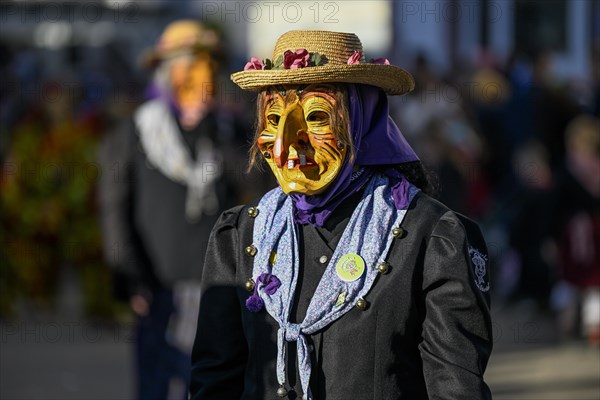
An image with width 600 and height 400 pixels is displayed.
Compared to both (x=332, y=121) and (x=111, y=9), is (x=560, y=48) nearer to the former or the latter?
(x=111, y=9)

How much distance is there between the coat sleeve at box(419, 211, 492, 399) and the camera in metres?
3.16

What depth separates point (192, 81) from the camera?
5.99 metres

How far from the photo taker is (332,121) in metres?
3.28

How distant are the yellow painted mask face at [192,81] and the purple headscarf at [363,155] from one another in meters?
2.61

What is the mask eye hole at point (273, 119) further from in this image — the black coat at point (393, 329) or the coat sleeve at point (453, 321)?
the coat sleeve at point (453, 321)

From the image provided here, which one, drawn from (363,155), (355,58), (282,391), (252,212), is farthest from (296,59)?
(282,391)

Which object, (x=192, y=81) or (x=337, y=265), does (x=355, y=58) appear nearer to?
(x=337, y=265)

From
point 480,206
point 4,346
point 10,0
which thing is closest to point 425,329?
point 4,346

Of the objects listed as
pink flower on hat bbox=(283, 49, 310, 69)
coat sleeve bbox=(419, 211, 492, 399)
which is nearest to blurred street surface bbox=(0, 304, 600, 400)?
coat sleeve bbox=(419, 211, 492, 399)

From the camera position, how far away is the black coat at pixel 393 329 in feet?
10.5

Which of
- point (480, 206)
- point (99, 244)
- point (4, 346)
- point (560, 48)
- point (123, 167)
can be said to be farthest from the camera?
point (560, 48)

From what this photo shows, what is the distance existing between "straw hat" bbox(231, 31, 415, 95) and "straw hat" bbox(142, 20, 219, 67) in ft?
8.44

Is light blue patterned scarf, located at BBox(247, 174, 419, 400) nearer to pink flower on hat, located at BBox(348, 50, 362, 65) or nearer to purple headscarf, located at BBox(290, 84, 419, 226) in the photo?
purple headscarf, located at BBox(290, 84, 419, 226)

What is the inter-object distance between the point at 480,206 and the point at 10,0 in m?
6.55
